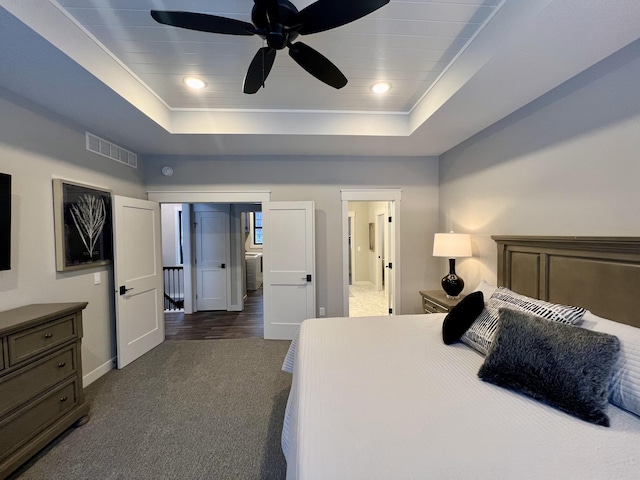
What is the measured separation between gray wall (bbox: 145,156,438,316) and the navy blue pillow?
196 centimetres

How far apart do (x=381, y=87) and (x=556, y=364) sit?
2398 mm

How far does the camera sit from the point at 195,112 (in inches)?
111

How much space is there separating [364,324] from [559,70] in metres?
2.26

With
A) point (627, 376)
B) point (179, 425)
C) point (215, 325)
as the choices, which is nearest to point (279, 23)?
point (627, 376)

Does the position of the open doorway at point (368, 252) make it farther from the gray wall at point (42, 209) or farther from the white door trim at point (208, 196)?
the gray wall at point (42, 209)

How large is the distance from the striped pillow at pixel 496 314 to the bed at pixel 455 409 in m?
0.06

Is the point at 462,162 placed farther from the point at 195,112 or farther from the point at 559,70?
the point at 195,112

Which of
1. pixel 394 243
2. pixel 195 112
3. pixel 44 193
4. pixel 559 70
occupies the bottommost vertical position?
pixel 394 243

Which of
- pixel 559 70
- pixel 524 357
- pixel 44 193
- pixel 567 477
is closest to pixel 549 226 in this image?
pixel 559 70

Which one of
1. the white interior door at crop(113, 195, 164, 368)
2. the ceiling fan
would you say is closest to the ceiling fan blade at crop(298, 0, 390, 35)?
the ceiling fan

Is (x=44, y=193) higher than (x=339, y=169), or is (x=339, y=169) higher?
(x=339, y=169)

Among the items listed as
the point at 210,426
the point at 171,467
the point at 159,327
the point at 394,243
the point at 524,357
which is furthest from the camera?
the point at 394,243

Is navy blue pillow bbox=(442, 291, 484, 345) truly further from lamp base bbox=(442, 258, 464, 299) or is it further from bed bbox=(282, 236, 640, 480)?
lamp base bbox=(442, 258, 464, 299)

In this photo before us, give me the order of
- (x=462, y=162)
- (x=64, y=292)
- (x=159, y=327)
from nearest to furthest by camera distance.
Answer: (x=64, y=292)
(x=462, y=162)
(x=159, y=327)
